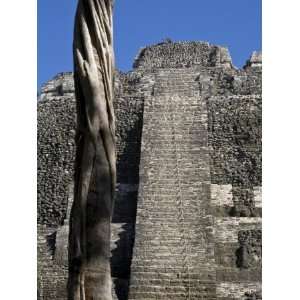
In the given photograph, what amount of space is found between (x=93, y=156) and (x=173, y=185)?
1279cm

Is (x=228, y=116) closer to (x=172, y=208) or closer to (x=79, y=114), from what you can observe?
(x=172, y=208)

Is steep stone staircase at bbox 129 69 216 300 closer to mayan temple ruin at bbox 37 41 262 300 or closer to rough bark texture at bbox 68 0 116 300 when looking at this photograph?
mayan temple ruin at bbox 37 41 262 300

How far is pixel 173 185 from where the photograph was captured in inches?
634

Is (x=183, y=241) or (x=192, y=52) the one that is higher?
(x=192, y=52)

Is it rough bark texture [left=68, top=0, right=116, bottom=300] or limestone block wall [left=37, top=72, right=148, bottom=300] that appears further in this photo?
limestone block wall [left=37, top=72, right=148, bottom=300]

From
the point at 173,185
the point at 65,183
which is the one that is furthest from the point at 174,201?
the point at 65,183

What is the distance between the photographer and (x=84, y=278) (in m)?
3.27

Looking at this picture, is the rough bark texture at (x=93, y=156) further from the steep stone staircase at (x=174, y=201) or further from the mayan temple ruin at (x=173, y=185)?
the steep stone staircase at (x=174, y=201)

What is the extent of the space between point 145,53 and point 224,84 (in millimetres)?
8100

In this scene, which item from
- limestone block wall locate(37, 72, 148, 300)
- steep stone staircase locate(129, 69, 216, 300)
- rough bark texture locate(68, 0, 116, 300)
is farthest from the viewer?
limestone block wall locate(37, 72, 148, 300)

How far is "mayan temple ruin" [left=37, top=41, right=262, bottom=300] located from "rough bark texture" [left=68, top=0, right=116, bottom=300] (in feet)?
31.0

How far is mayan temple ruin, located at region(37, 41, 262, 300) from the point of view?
13414 mm

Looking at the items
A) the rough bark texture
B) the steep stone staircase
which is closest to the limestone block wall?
the steep stone staircase
